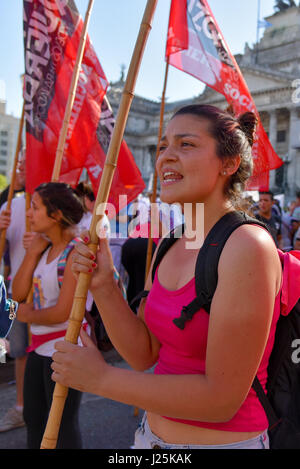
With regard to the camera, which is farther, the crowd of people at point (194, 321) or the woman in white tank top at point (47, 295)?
the woman in white tank top at point (47, 295)

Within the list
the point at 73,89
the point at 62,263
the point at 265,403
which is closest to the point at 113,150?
the point at 265,403

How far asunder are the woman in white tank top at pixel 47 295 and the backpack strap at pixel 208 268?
4.30 ft

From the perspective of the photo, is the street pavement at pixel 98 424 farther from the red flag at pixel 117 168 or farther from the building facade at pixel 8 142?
the building facade at pixel 8 142

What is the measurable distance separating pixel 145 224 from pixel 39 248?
0.80 metres

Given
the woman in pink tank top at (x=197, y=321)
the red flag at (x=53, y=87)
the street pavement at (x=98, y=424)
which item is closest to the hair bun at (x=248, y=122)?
the woman in pink tank top at (x=197, y=321)

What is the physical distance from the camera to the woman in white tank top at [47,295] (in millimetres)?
2523

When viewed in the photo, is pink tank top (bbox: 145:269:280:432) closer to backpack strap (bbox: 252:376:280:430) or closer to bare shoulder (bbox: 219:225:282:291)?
backpack strap (bbox: 252:376:280:430)

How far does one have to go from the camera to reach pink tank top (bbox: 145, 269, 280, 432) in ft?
4.43

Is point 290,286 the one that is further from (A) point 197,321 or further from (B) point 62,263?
(B) point 62,263

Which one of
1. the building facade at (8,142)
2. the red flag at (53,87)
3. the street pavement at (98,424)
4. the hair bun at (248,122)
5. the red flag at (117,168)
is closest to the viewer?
the hair bun at (248,122)

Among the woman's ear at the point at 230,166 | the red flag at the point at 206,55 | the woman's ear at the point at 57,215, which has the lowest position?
the woman's ear at the point at 57,215

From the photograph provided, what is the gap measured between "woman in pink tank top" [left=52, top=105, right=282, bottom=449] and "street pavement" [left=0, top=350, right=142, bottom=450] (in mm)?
2053

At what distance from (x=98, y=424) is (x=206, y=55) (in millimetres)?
3405
